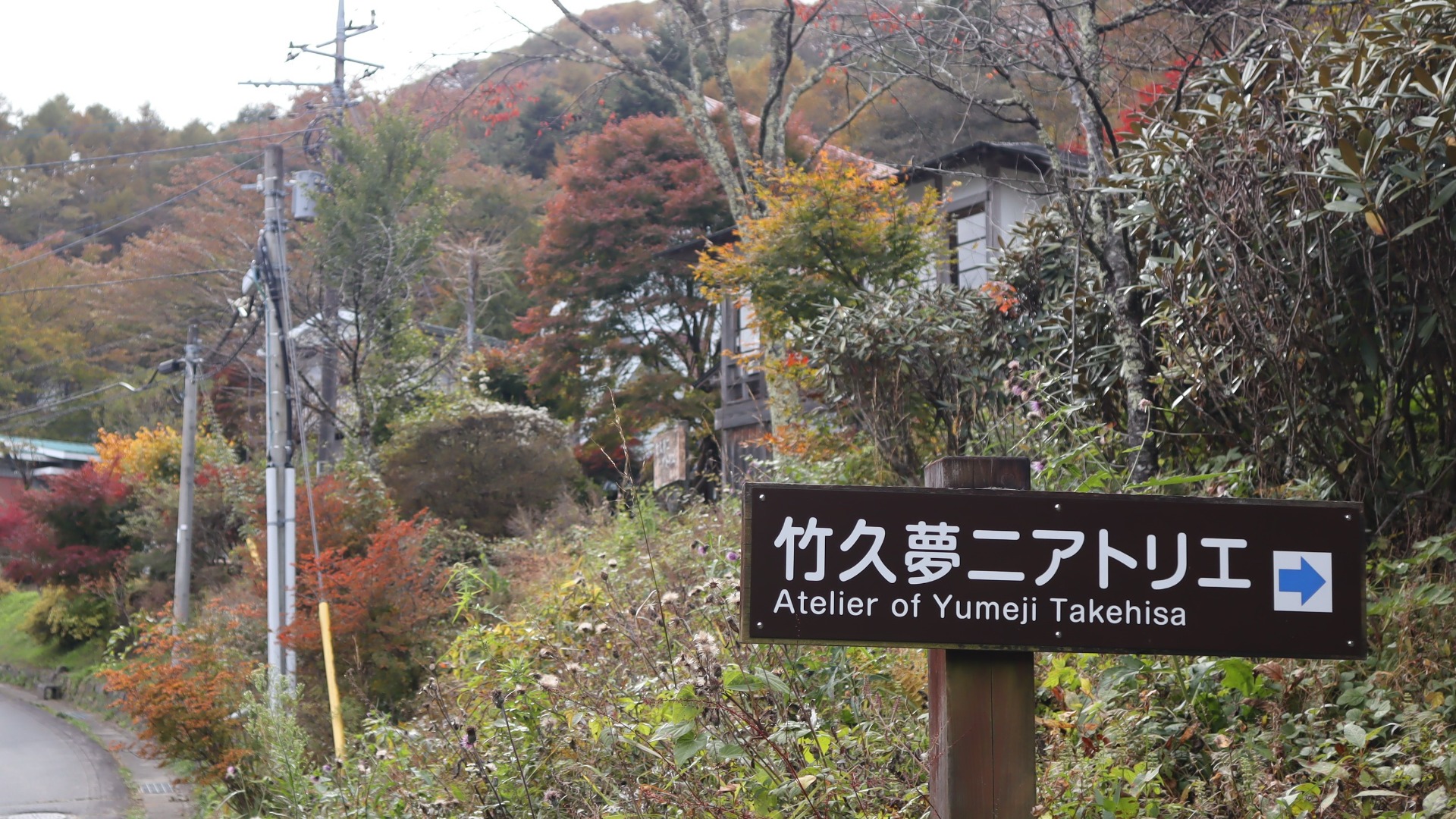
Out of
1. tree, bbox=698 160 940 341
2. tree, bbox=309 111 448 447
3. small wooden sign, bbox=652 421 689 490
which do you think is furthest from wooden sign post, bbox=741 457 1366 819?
tree, bbox=309 111 448 447

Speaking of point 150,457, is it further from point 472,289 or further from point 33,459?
point 33,459

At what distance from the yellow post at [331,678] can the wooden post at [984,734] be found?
246 inches

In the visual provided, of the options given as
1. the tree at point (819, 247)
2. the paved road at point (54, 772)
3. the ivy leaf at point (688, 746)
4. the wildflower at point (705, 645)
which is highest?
the tree at point (819, 247)

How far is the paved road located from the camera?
1233cm

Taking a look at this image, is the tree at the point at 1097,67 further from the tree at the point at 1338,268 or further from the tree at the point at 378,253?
the tree at the point at 378,253

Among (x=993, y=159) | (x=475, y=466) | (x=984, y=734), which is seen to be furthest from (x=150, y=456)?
(x=984, y=734)

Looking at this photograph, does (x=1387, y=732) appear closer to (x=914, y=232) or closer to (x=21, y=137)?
(x=914, y=232)

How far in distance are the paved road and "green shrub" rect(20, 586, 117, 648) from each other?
3.74 m

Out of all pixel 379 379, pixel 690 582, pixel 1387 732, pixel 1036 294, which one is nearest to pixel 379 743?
pixel 690 582

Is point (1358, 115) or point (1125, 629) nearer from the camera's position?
point (1125, 629)

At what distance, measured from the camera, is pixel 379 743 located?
21.4 feet

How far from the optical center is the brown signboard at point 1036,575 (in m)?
2.38

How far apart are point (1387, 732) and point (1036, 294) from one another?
520 centimetres

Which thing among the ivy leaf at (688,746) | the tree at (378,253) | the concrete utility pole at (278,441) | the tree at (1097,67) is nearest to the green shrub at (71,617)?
the tree at (378,253)
